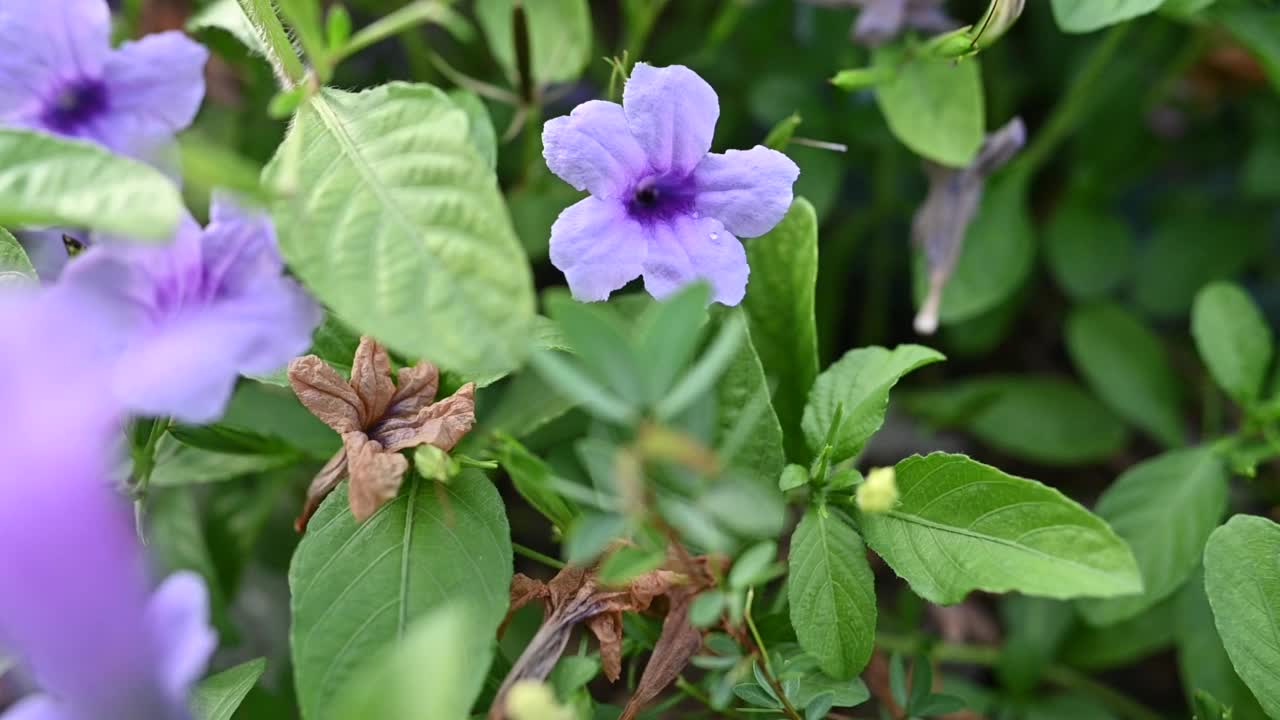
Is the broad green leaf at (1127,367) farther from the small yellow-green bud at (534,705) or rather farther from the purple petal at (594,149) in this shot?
the small yellow-green bud at (534,705)

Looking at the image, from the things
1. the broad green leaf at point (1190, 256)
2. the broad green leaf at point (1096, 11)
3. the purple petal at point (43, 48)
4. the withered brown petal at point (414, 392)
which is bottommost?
the broad green leaf at point (1190, 256)

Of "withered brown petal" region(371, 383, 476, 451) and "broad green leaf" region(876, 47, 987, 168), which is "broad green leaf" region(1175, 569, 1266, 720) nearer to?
"broad green leaf" region(876, 47, 987, 168)

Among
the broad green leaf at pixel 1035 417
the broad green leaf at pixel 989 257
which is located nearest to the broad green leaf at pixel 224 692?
the broad green leaf at pixel 989 257

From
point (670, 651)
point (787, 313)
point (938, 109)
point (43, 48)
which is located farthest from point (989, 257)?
point (43, 48)

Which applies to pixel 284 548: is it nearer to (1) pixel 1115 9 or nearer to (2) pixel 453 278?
(2) pixel 453 278

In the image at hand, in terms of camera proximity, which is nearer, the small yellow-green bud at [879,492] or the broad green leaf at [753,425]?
the small yellow-green bud at [879,492]

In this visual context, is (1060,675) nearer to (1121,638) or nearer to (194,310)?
(1121,638)

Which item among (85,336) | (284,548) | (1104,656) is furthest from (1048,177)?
(85,336)
